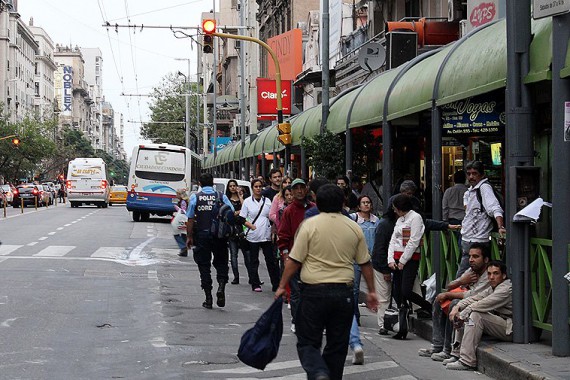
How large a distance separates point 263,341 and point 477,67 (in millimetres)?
5385

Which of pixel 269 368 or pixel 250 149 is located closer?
pixel 269 368

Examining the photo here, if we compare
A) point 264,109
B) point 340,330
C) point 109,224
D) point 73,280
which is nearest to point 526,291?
point 340,330

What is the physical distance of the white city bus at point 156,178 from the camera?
41.3 meters

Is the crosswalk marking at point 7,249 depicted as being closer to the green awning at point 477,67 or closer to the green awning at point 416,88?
the green awning at point 416,88

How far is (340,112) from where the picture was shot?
22.1 meters

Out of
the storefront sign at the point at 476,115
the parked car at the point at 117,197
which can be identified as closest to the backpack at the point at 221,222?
the storefront sign at the point at 476,115

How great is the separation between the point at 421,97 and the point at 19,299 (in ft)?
20.6

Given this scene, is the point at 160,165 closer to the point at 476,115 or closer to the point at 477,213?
the point at 476,115

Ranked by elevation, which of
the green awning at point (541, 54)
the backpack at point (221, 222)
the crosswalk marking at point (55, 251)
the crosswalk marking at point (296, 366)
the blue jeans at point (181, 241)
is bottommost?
the crosswalk marking at point (296, 366)

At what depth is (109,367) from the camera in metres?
9.47

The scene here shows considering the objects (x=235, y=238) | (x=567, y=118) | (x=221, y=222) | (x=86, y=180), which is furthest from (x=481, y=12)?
(x=86, y=180)

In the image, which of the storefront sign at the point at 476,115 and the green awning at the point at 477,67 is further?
the storefront sign at the point at 476,115

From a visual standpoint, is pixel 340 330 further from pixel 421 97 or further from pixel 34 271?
pixel 34 271

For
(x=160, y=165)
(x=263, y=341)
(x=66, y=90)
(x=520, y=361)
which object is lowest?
(x=520, y=361)
